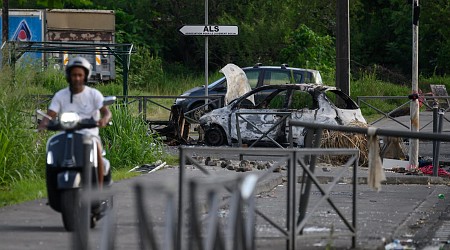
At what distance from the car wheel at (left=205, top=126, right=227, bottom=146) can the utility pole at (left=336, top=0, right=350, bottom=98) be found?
2.42 meters

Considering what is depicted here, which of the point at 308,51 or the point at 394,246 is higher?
the point at 308,51

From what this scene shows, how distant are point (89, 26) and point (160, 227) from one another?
3298 cm

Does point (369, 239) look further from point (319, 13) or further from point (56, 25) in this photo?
point (319, 13)

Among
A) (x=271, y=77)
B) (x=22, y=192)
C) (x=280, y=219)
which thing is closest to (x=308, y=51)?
(x=271, y=77)

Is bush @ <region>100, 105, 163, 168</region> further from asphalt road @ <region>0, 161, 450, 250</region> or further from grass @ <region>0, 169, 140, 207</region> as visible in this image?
grass @ <region>0, 169, 140, 207</region>

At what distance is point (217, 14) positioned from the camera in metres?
48.0

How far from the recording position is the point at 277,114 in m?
20.2

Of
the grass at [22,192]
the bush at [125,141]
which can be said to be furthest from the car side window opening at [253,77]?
the grass at [22,192]

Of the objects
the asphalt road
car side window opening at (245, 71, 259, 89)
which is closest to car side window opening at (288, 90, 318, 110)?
the asphalt road

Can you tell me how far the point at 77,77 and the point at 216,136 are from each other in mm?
11430

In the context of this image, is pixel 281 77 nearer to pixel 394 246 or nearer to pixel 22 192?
pixel 22 192

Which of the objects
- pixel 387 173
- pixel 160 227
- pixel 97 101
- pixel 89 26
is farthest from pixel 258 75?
pixel 160 227

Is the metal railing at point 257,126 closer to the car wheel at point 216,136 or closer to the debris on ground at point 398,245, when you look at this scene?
the car wheel at point 216,136

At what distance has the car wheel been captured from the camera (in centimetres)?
2175
